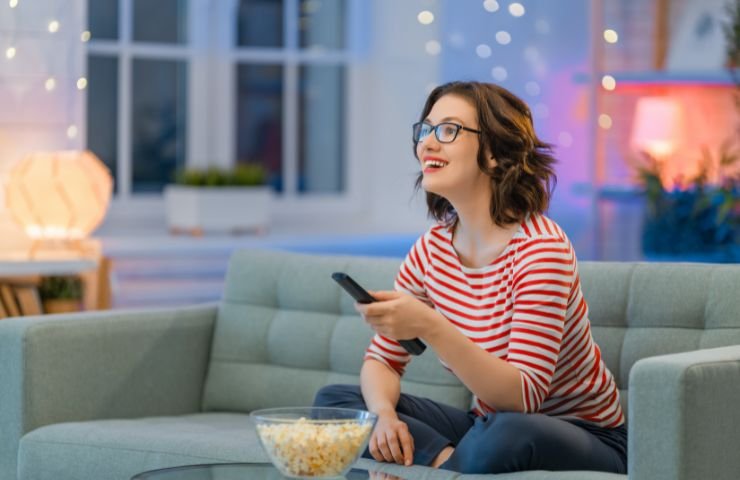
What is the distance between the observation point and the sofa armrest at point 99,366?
267 cm

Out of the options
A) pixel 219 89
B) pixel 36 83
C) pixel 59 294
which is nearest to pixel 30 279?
pixel 59 294

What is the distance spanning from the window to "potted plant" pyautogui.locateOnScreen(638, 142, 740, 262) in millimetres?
2873

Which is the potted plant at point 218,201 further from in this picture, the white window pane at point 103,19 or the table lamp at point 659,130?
the table lamp at point 659,130

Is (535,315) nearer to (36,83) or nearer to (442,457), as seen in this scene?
(442,457)

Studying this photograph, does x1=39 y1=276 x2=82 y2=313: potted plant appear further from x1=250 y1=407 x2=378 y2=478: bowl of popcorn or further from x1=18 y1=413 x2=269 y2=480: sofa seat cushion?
x1=250 y1=407 x2=378 y2=478: bowl of popcorn

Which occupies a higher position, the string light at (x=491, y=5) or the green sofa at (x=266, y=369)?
the string light at (x=491, y=5)

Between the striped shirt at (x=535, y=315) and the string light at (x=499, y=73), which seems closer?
the striped shirt at (x=535, y=315)

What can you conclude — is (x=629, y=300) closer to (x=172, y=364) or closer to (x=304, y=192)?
(x=172, y=364)

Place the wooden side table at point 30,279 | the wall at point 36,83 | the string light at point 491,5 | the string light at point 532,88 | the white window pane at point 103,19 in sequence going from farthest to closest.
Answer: the white window pane at point 103,19 → the string light at point 491,5 → the string light at point 532,88 → the wall at point 36,83 → the wooden side table at point 30,279

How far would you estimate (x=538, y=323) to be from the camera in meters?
2.12

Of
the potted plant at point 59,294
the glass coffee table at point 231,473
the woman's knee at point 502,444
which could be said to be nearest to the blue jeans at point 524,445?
the woman's knee at point 502,444

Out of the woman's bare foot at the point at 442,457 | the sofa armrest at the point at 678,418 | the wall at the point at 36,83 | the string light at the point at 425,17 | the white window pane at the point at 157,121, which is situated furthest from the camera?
the string light at the point at 425,17

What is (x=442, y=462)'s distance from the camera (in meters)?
2.21

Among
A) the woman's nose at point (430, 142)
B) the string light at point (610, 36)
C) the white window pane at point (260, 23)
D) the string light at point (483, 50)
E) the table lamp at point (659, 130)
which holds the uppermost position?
the white window pane at point (260, 23)
